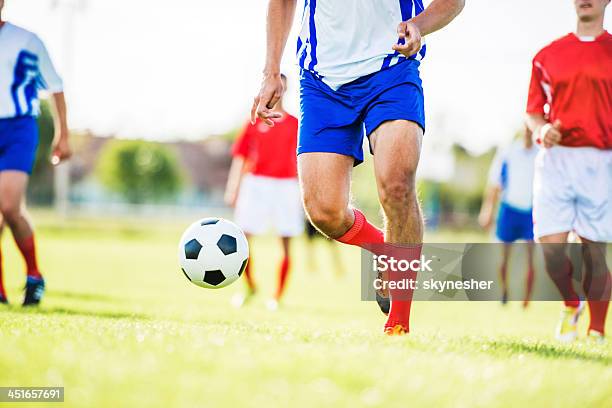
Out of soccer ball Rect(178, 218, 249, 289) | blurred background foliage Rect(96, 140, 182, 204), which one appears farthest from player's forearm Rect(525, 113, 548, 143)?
blurred background foliage Rect(96, 140, 182, 204)

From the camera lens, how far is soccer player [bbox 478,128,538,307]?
35.7ft

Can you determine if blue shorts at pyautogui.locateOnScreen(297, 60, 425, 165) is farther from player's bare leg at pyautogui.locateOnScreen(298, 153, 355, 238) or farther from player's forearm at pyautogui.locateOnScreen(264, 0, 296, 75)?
player's forearm at pyautogui.locateOnScreen(264, 0, 296, 75)

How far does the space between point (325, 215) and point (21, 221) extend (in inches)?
118

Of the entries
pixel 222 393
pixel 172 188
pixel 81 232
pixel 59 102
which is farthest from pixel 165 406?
pixel 172 188

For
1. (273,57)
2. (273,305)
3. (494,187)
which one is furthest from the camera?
(494,187)

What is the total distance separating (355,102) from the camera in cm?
431

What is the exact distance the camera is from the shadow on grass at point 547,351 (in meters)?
3.51

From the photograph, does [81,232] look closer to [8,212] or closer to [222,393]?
[8,212]

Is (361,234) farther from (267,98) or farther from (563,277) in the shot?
(563,277)

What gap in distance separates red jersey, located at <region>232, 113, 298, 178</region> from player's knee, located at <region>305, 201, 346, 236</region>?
5174mm

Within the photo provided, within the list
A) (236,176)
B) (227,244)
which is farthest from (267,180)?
(227,244)

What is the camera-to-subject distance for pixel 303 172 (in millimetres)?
4418

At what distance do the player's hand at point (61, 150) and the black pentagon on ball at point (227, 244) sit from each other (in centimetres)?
195

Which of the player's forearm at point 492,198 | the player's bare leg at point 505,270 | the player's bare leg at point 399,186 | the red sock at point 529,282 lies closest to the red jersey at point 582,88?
the player's bare leg at point 399,186
